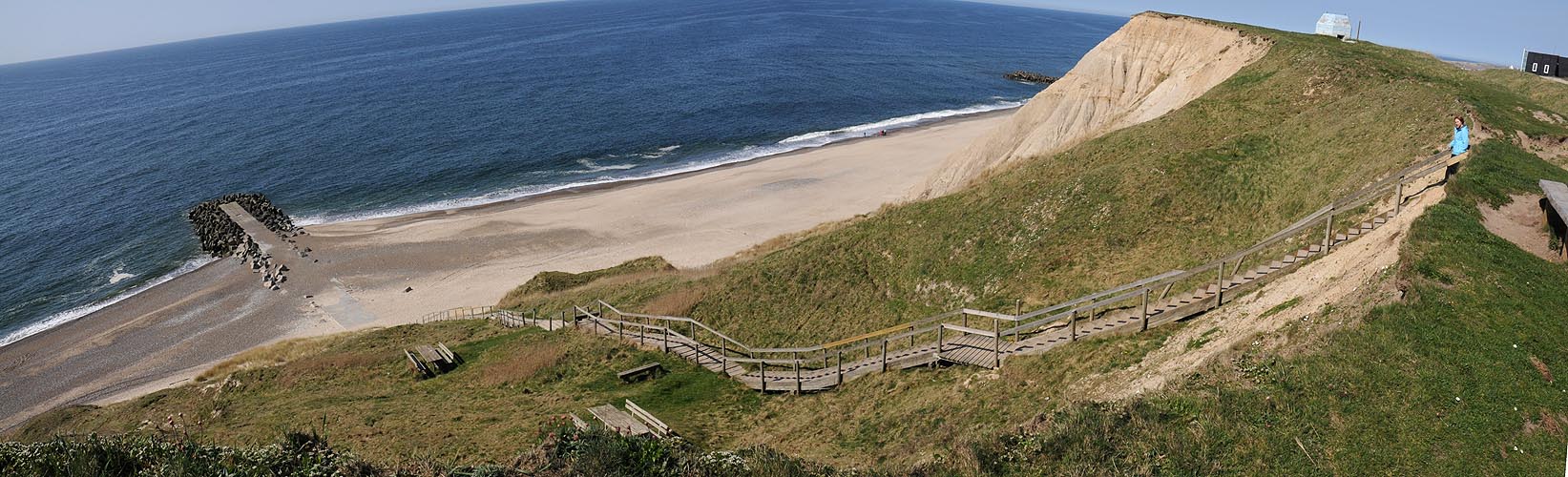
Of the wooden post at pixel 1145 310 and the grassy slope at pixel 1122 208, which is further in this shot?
the grassy slope at pixel 1122 208

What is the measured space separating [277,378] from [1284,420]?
28850 millimetres

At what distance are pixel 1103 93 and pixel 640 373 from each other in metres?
31.3

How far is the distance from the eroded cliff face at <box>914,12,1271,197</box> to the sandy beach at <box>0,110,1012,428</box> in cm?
396

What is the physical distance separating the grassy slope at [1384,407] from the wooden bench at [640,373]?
1221 cm

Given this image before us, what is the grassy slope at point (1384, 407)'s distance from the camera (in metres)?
9.70

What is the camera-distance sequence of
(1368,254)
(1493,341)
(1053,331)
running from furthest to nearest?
(1053,331)
(1368,254)
(1493,341)

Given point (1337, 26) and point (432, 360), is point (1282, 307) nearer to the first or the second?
point (432, 360)

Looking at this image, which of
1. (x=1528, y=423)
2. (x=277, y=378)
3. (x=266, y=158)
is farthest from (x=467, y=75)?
(x=1528, y=423)

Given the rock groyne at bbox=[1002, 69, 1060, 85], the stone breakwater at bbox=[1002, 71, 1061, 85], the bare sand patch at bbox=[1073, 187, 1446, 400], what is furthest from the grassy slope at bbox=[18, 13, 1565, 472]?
the stone breakwater at bbox=[1002, 71, 1061, 85]

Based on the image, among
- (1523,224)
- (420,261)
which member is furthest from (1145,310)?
(420,261)

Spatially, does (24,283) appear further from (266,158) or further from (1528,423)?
(1528,423)

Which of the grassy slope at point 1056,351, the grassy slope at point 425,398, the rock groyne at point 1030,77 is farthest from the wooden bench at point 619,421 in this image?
the rock groyne at point 1030,77

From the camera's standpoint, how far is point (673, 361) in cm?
2277

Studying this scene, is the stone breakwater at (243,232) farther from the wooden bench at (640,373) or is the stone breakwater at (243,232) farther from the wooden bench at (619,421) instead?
the wooden bench at (619,421)
